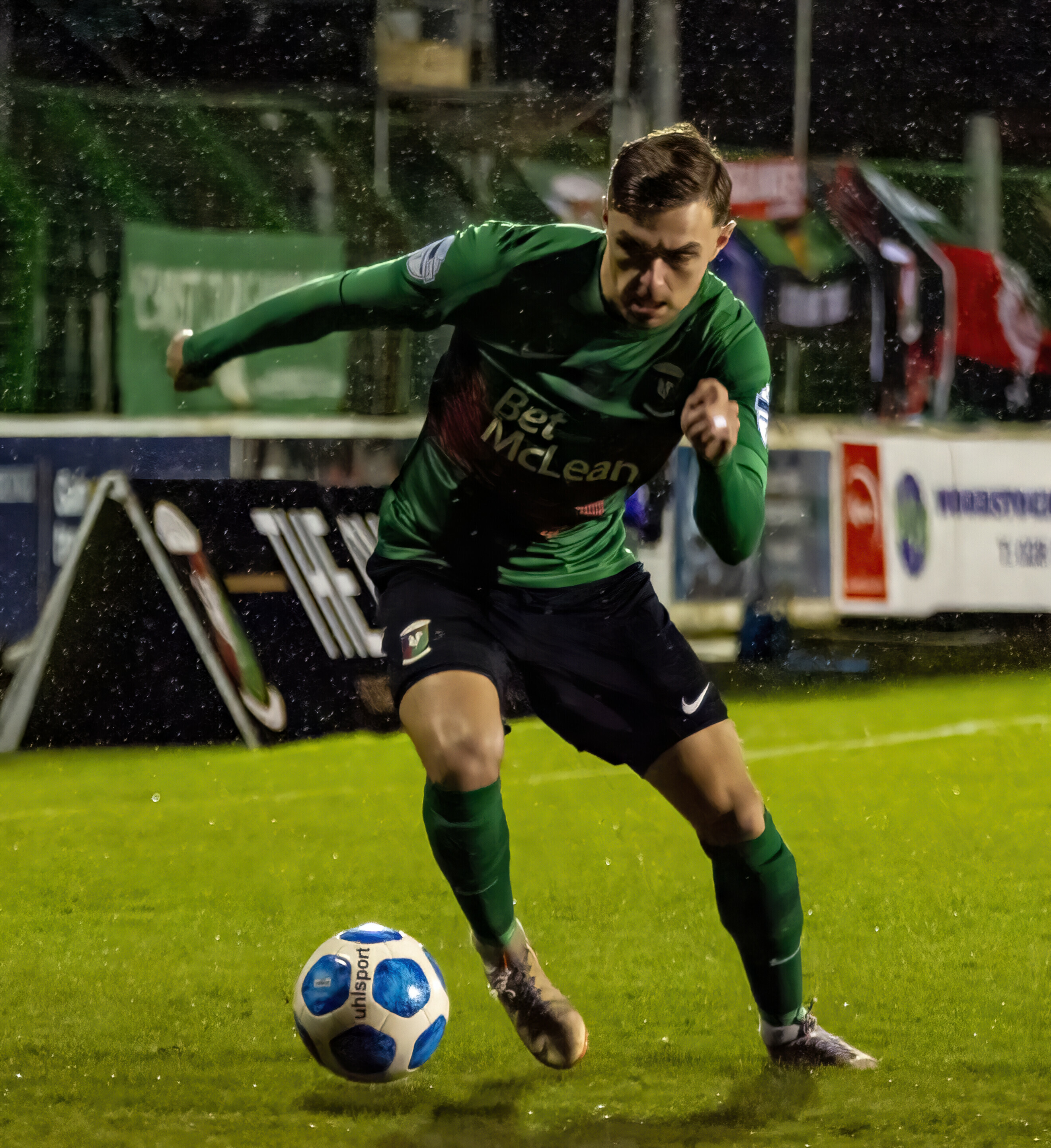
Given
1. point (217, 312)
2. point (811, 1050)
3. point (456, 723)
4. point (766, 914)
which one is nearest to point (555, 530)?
point (456, 723)

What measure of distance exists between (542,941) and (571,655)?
4.58ft

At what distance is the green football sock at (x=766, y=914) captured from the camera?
108 inches

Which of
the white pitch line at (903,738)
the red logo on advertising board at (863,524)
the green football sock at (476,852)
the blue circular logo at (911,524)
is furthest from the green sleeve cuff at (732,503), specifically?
the blue circular logo at (911,524)

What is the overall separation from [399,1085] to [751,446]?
134 centimetres

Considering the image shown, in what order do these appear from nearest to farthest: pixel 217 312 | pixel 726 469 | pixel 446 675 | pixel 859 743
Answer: pixel 726 469 → pixel 446 675 → pixel 859 743 → pixel 217 312

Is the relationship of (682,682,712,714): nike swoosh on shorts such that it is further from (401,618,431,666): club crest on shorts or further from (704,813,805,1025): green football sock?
(401,618,431,666): club crest on shorts

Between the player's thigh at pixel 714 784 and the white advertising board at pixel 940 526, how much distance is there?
224 inches

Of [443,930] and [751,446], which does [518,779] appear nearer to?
[443,930]

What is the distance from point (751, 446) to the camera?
257 cm

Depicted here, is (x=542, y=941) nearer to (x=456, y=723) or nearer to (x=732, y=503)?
(x=456, y=723)

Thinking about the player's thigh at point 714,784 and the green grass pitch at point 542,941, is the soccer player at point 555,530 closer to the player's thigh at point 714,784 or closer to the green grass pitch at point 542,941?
the player's thigh at point 714,784

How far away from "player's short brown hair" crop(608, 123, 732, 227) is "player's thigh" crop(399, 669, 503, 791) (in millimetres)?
857

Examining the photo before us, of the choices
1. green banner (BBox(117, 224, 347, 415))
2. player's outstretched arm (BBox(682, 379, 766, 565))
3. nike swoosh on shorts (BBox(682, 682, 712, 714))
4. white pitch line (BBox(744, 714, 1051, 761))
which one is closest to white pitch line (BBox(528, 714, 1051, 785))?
white pitch line (BBox(744, 714, 1051, 761))

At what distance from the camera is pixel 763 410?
8.90 feet
